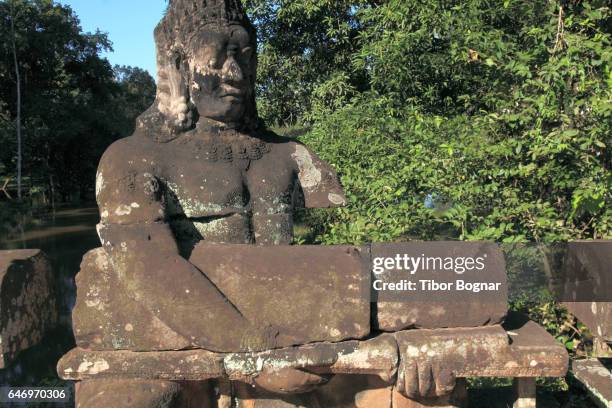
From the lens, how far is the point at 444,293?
212cm

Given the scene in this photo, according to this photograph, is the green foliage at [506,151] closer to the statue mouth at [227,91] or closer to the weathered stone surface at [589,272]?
the weathered stone surface at [589,272]

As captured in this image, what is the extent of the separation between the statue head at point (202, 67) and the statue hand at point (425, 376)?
134 cm

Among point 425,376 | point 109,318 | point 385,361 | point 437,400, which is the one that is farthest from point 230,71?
point 437,400

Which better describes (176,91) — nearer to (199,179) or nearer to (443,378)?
(199,179)

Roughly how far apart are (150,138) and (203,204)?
0.40m

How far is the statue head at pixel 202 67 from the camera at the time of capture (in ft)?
7.86

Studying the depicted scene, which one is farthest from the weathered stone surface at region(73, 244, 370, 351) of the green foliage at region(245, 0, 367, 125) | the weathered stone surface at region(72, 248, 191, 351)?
the green foliage at region(245, 0, 367, 125)

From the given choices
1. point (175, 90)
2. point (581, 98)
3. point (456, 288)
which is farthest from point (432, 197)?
point (175, 90)

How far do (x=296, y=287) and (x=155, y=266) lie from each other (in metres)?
0.56

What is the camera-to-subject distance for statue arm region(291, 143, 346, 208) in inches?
103

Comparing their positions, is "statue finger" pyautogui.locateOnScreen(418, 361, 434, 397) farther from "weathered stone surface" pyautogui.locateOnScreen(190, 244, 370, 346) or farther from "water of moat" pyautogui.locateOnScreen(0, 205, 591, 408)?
"water of moat" pyautogui.locateOnScreen(0, 205, 591, 408)

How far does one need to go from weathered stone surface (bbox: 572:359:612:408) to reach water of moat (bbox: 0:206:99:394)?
155 inches

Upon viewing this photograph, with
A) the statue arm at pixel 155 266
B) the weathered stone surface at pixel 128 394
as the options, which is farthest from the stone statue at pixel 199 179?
the weathered stone surface at pixel 128 394

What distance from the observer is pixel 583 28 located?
3846mm
